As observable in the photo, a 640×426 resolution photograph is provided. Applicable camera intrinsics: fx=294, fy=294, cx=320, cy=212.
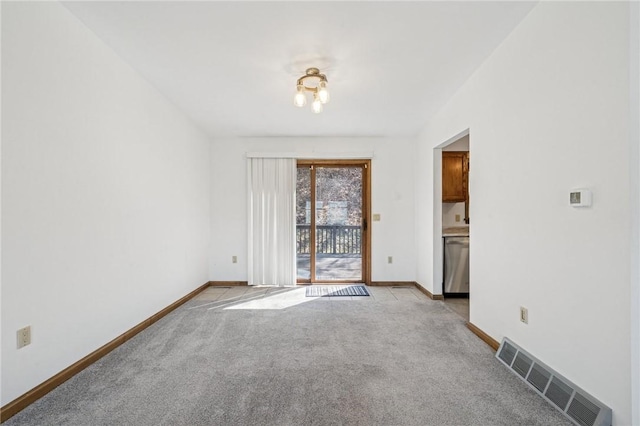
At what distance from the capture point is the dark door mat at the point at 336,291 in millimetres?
4207

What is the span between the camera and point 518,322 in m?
2.16

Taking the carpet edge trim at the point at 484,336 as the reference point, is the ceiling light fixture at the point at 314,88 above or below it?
above

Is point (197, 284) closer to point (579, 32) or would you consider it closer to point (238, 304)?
point (238, 304)

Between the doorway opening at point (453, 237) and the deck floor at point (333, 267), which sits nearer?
the doorway opening at point (453, 237)

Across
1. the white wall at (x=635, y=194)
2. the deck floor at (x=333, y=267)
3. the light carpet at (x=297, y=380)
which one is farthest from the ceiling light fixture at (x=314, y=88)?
the deck floor at (x=333, y=267)

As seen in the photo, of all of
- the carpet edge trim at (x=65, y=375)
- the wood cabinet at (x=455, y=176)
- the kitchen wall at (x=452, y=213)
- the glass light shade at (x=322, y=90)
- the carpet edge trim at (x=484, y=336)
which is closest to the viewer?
the carpet edge trim at (x=65, y=375)

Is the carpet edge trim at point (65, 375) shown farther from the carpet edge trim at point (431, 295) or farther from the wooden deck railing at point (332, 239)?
the carpet edge trim at point (431, 295)

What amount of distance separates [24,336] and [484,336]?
130 inches

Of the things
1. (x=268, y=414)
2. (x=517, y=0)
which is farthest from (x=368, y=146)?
(x=268, y=414)

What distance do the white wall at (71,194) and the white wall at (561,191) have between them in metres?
3.03

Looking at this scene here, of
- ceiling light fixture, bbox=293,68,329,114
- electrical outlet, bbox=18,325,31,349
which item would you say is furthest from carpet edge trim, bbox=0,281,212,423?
ceiling light fixture, bbox=293,68,329,114

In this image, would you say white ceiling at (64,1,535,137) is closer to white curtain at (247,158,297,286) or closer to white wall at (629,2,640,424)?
white wall at (629,2,640,424)

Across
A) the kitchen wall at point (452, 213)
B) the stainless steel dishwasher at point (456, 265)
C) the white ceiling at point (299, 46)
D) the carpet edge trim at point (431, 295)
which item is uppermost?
the white ceiling at point (299, 46)

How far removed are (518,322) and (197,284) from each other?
12.7ft
